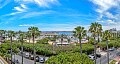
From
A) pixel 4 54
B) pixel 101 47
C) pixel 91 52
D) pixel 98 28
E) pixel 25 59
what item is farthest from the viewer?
pixel 101 47

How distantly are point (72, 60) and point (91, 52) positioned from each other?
76.2 m

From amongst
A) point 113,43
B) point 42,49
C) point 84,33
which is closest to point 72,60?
point 84,33

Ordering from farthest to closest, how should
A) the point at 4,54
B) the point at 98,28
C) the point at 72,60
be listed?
the point at 4,54
the point at 98,28
the point at 72,60

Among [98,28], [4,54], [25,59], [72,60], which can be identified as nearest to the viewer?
[72,60]

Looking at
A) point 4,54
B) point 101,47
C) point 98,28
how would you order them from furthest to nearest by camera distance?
point 101,47 → point 4,54 → point 98,28

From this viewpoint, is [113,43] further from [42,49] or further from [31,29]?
[31,29]

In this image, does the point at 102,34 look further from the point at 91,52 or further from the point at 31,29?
the point at 91,52

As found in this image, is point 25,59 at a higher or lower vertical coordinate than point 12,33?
lower

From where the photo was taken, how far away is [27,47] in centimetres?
13050

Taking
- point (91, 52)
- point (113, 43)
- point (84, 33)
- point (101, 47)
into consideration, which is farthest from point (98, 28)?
point (113, 43)

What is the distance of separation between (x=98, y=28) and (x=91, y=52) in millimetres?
42129

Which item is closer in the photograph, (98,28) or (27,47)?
(98,28)

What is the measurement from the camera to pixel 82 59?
54.7 meters

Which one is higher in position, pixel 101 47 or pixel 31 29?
pixel 31 29
